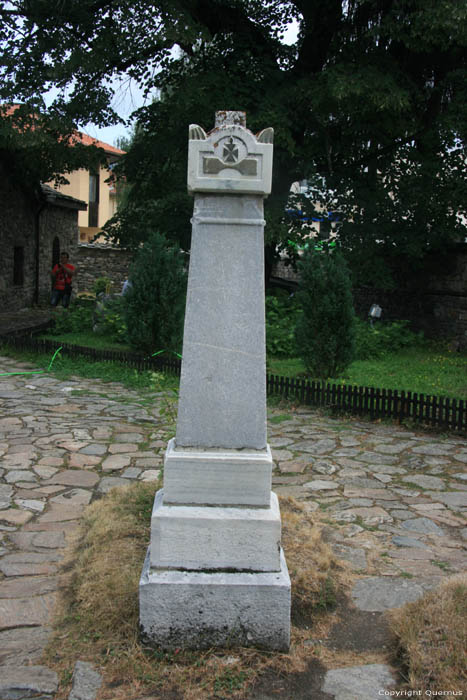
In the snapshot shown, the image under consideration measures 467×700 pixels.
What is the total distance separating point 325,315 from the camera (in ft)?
31.9

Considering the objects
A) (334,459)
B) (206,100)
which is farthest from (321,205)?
(334,459)

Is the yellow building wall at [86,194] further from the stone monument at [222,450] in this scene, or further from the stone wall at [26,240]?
the stone monument at [222,450]

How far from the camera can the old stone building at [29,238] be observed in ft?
67.0

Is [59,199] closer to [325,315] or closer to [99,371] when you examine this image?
[99,371]

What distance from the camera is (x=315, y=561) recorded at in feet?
12.9

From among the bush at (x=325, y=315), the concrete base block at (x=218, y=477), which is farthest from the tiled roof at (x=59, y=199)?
the concrete base block at (x=218, y=477)

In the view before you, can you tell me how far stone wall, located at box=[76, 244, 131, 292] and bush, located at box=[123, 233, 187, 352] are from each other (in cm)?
1825

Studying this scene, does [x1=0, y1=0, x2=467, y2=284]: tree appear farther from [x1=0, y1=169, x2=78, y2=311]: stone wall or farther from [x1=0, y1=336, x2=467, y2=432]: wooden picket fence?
[x1=0, y1=336, x2=467, y2=432]: wooden picket fence

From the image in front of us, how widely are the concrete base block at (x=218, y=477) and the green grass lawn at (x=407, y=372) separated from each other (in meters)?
6.81

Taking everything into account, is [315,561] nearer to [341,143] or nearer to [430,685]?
[430,685]

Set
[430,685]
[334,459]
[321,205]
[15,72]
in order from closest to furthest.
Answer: [430,685], [334,459], [15,72], [321,205]

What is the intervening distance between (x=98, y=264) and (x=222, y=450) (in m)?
27.6

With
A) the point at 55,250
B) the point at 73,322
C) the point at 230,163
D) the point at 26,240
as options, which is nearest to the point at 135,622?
the point at 230,163

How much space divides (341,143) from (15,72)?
27.1ft
